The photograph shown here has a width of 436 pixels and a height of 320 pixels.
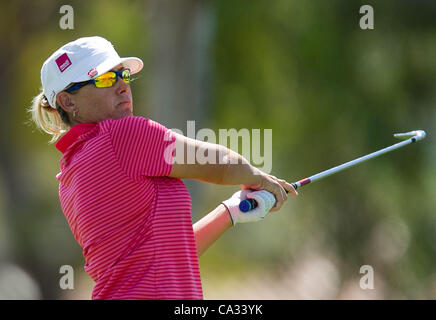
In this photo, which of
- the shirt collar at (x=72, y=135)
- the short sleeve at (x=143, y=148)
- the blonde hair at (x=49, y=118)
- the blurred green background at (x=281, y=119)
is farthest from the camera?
the blurred green background at (x=281, y=119)

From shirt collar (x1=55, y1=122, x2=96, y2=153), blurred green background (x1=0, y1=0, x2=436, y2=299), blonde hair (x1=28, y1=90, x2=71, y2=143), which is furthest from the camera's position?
blurred green background (x1=0, y1=0, x2=436, y2=299)

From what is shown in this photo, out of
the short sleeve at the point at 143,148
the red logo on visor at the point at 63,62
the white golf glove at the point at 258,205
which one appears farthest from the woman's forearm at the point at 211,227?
the red logo on visor at the point at 63,62

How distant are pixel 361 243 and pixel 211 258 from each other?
1.84m

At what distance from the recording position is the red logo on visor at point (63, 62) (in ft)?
8.47

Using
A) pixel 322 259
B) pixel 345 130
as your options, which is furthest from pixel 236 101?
pixel 322 259

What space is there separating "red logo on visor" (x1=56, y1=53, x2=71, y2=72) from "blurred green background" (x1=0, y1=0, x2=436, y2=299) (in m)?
5.11

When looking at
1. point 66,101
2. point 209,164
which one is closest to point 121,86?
point 66,101

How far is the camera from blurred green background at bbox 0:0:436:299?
7.35 meters

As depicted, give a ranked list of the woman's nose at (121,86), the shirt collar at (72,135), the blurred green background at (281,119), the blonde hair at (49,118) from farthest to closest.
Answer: the blurred green background at (281,119)
the blonde hair at (49,118)
the woman's nose at (121,86)
the shirt collar at (72,135)

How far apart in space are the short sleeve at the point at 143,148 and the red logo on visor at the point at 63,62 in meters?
0.41

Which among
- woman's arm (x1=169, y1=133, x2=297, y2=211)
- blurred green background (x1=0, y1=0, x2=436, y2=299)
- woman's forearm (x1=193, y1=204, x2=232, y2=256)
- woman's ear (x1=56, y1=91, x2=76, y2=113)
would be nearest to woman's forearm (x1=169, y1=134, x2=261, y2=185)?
woman's arm (x1=169, y1=133, x2=297, y2=211)

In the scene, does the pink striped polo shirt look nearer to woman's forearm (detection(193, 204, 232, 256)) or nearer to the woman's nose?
the woman's nose

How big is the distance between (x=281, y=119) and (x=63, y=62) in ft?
18.9

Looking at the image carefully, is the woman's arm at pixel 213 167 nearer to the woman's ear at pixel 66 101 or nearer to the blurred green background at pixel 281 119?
the woman's ear at pixel 66 101
